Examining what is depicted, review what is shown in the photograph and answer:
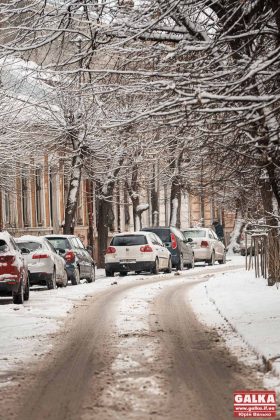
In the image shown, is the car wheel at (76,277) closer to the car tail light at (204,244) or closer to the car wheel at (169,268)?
the car wheel at (169,268)

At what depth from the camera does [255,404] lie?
30.3ft

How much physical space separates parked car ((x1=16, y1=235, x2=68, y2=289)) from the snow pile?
3748 millimetres

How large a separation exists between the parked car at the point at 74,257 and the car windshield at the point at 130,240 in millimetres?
2448

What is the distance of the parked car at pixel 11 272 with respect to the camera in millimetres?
22641

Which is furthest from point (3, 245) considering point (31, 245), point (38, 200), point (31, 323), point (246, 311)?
point (38, 200)

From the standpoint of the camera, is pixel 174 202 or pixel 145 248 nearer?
pixel 145 248

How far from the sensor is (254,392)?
390 inches

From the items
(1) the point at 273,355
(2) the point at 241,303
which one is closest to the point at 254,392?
(1) the point at 273,355

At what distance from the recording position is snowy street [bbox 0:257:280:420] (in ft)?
31.2

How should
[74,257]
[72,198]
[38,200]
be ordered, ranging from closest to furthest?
1. [74,257]
2. [72,198]
3. [38,200]

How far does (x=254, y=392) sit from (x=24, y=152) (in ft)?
102

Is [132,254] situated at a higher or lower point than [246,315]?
higher

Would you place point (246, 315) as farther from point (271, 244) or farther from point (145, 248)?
point (145, 248)

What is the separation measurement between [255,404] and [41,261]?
64.0ft
